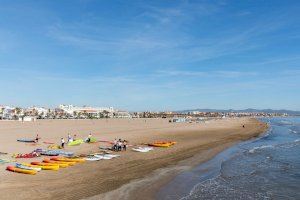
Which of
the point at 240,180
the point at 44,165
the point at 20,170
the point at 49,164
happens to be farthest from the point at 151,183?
the point at 20,170

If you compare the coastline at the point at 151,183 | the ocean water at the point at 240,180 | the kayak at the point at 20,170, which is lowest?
the ocean water at the point at 240,180

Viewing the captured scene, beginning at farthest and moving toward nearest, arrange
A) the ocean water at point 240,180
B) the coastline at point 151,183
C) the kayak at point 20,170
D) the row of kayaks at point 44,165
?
the row of kayaks at point 44,165
the kayak at point 20,170
the ocean water at point 240,180
the coastline at point 151,183

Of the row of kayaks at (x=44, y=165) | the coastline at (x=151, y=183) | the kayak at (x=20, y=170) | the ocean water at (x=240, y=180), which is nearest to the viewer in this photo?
the coastline at (x=151, y=183)

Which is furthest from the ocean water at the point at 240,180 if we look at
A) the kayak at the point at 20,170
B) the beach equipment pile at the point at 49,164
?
the kayak at the point at 20,170

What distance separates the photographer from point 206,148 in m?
41.9

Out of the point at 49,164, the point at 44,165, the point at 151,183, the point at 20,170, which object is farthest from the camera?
the point at 49,164

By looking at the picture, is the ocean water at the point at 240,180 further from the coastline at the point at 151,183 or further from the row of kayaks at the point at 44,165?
the row of kayaks at the point at 44,165

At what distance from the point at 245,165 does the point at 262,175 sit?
4.97 meters

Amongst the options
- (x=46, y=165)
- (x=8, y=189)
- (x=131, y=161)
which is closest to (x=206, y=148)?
(x=131, y=161)

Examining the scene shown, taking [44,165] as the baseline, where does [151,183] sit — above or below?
below

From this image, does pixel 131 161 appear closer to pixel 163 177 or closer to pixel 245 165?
pixel 163 177

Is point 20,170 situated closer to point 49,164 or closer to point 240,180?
point 49,164

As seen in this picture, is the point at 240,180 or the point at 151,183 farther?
the point at 240,180

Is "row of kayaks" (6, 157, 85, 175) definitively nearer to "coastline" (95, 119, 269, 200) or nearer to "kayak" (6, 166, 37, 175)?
"kayak" (6, 166, 37, 175)
